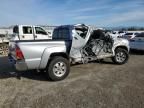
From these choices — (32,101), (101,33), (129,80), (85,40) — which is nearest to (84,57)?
(85,40)

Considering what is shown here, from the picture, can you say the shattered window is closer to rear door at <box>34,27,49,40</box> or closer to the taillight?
the taillight

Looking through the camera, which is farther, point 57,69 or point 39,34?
point 39,34

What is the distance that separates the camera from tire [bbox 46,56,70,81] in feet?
20.9

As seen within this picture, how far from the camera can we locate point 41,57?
20.2 feet

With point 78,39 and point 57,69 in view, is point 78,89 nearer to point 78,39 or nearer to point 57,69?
point 57,69

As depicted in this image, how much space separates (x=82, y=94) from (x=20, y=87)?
1.93 metres

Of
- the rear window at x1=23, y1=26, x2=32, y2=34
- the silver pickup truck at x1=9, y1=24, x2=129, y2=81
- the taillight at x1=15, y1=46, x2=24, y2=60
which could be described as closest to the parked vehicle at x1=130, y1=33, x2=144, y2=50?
the silver pickup truck at x1=9, y1=24, x2=129, y2=81

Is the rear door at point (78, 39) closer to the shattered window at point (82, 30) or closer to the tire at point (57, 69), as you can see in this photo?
the shattered window at point (82, 30)

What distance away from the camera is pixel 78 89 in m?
5.60

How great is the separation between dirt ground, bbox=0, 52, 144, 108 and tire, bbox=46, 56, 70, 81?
213 millimetres

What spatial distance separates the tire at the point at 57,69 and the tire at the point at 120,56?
10.00 feet

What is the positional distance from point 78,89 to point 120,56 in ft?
13.1

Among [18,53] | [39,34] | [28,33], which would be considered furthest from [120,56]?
[28,33]

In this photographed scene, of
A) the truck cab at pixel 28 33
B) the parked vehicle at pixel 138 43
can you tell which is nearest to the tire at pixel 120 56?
the parked vehicle at pixel 138 43
